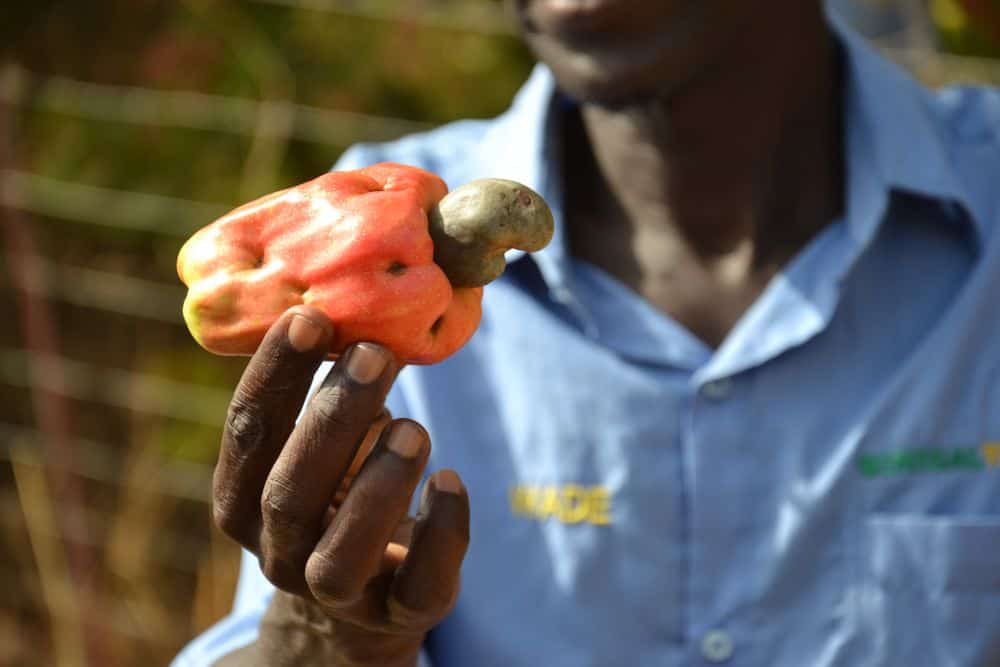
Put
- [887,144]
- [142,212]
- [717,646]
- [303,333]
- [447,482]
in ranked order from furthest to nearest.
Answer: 1. [142,212]
2. [887,144]
3. [717,646]
4. [447,482]
5. [303,333]

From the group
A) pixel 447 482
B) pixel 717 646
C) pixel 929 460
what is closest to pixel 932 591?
pixel 929 460

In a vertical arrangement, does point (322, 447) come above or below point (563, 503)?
above

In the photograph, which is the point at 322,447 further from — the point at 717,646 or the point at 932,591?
the point at 932,591

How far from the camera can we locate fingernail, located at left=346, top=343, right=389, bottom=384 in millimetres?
878

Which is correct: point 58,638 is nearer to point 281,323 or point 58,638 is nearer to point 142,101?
point 142,101

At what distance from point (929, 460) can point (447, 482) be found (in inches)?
28.8

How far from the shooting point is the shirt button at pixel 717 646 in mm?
1440

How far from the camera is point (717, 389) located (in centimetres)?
146

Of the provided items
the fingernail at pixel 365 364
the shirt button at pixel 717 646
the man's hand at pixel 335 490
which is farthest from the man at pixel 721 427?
the fingernail at pixel 365 364

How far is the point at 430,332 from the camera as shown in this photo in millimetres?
946

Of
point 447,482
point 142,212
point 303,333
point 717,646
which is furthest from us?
point 142,212

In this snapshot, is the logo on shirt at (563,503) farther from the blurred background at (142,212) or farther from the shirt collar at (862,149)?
Answer: the blurred background at (142,212)

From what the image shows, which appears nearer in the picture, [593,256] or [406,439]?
[406,439]

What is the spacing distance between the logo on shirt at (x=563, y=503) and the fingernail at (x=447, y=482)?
0.51 meters
